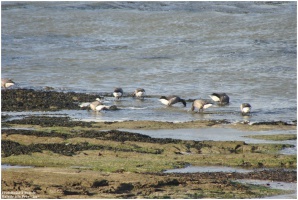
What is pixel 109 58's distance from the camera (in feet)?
104

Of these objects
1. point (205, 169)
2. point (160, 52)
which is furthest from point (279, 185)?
point (160, 52)

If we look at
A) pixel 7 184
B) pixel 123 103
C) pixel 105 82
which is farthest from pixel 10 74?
pixel 7 184

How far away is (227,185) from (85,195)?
2.02 meters

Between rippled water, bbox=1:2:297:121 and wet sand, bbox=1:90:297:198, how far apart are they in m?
2.09

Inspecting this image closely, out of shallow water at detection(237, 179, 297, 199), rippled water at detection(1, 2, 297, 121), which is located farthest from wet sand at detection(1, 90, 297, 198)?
rippled water at detection(1, 2, 297, 121)

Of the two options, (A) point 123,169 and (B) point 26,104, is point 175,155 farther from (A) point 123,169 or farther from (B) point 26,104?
(B) point 26,104

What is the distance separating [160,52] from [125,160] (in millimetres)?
20406

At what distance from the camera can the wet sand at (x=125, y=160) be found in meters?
10.2

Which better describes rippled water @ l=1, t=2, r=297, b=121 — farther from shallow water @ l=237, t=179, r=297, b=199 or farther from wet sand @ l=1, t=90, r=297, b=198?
shallow water @ l=237, t=179, r=297, b=199

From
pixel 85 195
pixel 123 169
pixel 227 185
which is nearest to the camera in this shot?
pixel 85 195

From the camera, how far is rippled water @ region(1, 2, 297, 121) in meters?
23.5

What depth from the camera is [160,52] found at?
32781 millimetres

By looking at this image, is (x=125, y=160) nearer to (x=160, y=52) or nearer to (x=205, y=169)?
(x=205, y=169)

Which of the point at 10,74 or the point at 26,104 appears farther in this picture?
the point at 10,74
